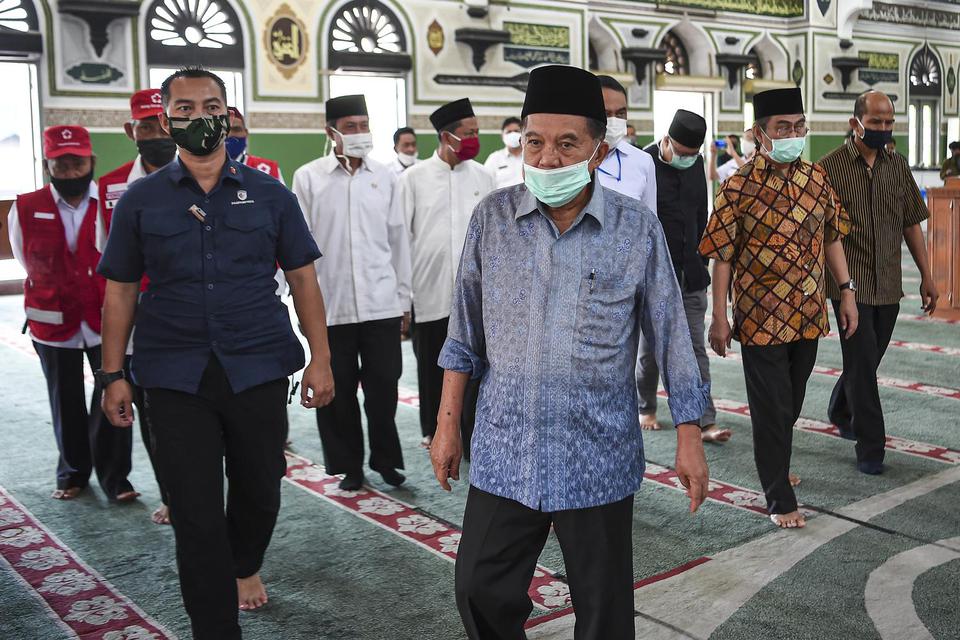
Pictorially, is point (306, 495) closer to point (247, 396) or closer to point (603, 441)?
point (247, 396)

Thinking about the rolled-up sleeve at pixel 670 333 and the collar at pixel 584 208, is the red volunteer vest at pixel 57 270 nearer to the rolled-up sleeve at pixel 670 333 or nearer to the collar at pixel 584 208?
the collar at pixel 584 208

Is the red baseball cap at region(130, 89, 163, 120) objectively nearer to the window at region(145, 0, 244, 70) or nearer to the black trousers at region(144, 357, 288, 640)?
the black trousers at region(144, 357, 288, 640)

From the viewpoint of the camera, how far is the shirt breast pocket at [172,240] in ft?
7.84

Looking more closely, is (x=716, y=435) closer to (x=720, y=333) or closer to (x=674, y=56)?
(x=720, y=333)

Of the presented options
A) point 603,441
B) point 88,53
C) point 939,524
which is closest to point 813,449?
point 939,524

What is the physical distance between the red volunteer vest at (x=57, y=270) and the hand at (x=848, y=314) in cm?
266

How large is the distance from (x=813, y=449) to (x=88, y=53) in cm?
879

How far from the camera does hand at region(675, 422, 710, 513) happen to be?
1.88 metres

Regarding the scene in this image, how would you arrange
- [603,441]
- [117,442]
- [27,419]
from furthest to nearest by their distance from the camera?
[27,419] < [117,442] < [603,441]

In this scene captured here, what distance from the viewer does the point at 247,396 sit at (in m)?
2.46

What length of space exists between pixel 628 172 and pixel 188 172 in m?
1.84

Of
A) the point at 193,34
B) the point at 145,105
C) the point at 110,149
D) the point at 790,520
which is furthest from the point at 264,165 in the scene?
the point at 193,34

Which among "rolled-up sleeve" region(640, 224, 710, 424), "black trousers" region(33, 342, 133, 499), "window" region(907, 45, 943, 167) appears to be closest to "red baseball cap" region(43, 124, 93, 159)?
"black trousers" region(33, 342, 133, 499)

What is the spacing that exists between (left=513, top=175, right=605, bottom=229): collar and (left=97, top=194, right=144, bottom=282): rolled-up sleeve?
975mm
